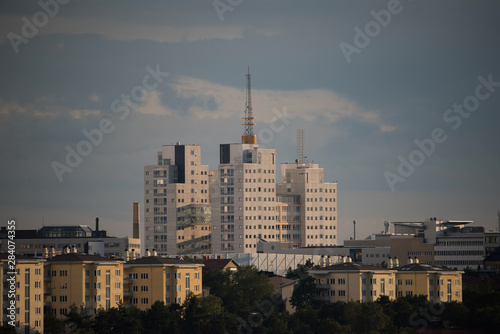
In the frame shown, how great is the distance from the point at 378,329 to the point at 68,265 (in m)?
41.6

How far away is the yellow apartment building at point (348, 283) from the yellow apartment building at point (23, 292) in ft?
157

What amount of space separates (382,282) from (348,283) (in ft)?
21.6

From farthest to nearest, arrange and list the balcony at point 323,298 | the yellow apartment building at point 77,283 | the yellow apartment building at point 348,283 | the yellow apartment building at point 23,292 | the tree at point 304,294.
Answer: the balcony at point 323,298, the yellow apartment building at point 348,283, the tree at point 304,294, the yellow apartment building at point 77,283, the yellow apartment building at point 23,292

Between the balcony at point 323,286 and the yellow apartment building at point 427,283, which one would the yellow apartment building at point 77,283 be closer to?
the balcony at point 323,286

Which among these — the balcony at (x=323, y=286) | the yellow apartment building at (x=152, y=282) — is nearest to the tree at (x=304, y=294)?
the balcony at (x=323, y=286)

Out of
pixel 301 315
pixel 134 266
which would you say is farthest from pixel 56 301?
pixel 301 315

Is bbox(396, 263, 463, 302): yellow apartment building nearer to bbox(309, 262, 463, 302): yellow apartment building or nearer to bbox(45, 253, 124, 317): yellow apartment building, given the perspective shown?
bbox(309, 262, 463, 302): yellow apartment building

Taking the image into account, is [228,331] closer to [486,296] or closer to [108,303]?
[108,303]

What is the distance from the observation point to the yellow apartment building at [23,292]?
140500mm

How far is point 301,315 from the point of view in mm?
169750

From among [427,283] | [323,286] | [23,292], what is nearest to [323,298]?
[323,286]

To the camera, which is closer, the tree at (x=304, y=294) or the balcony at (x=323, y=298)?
the tree at (x=304, y=294)

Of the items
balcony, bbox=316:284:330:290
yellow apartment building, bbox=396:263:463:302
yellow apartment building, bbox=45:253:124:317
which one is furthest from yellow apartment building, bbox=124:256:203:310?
yellow apartment building, bbox=396:263:463:302

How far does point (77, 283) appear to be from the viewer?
6156 inches
